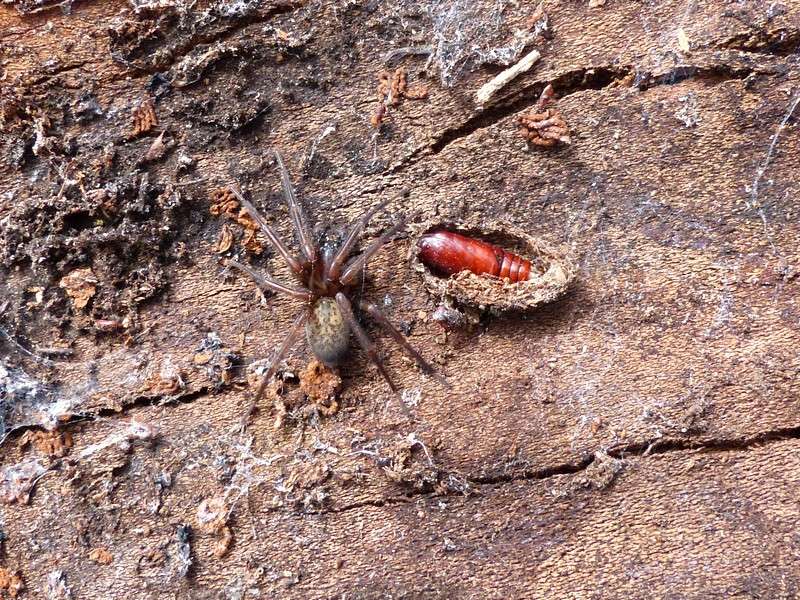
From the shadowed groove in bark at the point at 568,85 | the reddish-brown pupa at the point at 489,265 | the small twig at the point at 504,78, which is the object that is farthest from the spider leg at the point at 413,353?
the small twig at the point at 504,78

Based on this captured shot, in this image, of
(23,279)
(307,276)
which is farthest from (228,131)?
(23,279)

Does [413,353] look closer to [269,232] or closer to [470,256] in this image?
[470,256]

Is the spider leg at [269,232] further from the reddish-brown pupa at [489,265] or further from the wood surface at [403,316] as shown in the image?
the reddish-brown pupa at [489,265]

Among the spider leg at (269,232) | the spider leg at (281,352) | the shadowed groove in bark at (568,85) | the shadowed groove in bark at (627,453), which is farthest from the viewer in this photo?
the spider leg at (269,232)

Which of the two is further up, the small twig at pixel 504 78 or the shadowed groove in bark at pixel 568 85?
the small twig at pixel 504 78

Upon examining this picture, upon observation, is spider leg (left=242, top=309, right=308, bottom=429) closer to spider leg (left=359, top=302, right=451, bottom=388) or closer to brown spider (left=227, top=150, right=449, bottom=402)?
brown spider (left=227, top=150, right=449, bottom=402)

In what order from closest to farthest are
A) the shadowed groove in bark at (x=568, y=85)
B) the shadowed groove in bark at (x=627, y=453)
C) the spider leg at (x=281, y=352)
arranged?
the shadowed groove in bark at (x=627, y=453)
the shadowed groove in bark at (x=568, y=85)
the spider leg at (x=281, y=352)
